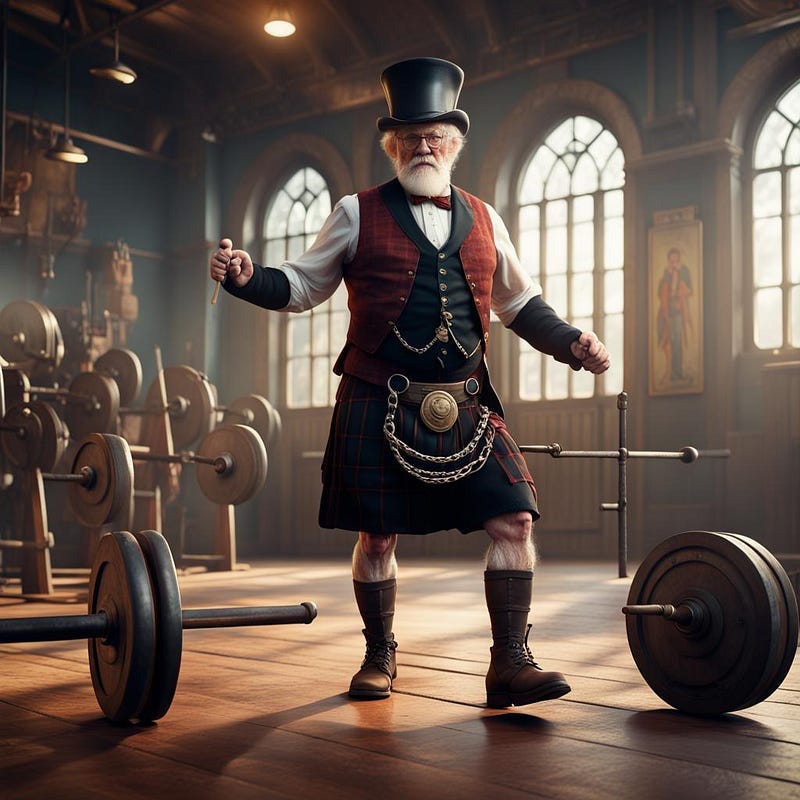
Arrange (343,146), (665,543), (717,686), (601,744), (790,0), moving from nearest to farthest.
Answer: (601,744), (717,686), (665,543), (790,0), (343,146)

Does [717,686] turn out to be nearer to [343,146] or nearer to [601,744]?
[601,744]

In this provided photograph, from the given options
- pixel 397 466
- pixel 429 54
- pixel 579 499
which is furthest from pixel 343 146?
pixel 397 466

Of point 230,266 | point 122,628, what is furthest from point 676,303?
point 122,628

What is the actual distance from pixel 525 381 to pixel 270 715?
21.8 feet

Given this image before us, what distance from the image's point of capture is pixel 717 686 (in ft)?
6.89

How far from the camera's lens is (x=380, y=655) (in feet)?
8.32

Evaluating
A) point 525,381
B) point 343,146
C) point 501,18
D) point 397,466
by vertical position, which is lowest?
point 397,466

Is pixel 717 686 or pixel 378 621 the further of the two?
pixel 378 621

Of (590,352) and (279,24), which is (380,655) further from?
(279,24)

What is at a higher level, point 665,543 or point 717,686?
point 665,543

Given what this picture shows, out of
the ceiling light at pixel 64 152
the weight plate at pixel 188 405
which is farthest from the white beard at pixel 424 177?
the ceiling light at pixel 64 152

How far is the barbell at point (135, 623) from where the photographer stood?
6.16 ft

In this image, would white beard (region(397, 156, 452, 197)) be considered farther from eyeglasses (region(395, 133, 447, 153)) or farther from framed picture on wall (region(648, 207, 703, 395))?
framed picture on wall (region(648, 207, 703, 395))

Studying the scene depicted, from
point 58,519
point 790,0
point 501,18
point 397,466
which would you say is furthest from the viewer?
point 501,18
